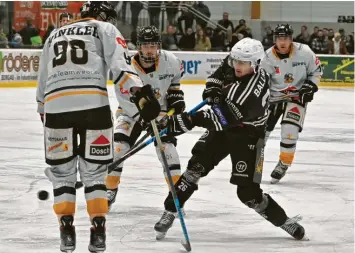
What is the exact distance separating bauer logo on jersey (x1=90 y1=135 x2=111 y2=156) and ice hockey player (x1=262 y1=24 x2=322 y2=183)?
2.96 metres

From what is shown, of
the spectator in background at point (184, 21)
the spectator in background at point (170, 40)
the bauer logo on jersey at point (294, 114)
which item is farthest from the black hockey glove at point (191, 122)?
the spectator in background at point (184, 21)

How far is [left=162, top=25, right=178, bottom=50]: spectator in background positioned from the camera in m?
16.0

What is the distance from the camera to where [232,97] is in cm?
438

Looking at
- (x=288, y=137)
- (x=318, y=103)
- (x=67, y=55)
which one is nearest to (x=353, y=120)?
(x=318, y=103)

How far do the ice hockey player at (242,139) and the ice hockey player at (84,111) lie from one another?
0.54 meters

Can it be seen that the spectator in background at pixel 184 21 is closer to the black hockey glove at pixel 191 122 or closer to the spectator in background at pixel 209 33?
the spectator in background at pixel 209 33

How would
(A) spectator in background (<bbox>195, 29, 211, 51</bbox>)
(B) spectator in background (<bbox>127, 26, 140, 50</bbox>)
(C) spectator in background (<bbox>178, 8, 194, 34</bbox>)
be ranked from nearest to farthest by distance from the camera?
(B) spectator in background (<bbox>127, 26, 140, 50</bbox>), (A) spectator in background (<bbox>195, 29, 211, 51</bbox>), (C) spectator in background (<bbox>178, 8, 194, 34</bbox>)

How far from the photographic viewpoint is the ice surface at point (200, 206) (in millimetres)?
4602

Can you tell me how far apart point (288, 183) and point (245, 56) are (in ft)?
7.95

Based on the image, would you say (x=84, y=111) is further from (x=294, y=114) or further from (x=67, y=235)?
(x=294, y=114)

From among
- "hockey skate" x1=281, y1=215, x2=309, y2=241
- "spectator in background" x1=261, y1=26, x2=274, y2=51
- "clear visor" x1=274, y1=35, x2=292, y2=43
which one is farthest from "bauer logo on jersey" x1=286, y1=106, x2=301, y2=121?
"spectator in background" x1=261, y1=26, x2=274, y2=51

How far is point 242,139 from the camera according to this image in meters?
4.56

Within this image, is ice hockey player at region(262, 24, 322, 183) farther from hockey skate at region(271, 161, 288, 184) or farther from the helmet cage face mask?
the helmet cage face mask

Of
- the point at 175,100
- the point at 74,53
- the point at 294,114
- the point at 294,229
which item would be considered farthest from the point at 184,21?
the point at 74,53
